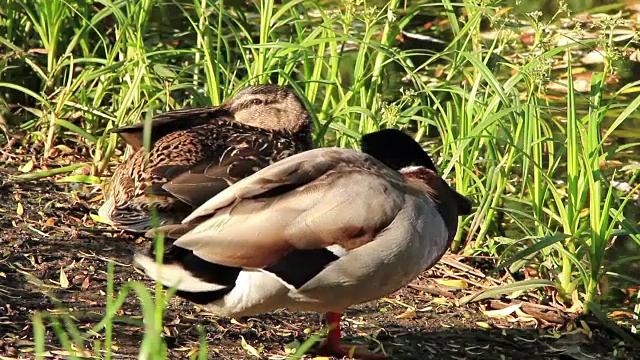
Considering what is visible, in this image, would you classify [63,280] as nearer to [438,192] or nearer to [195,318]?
[195,318]

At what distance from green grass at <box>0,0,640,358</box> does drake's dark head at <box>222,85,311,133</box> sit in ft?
0.35

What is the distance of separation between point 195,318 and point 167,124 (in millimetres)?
1085

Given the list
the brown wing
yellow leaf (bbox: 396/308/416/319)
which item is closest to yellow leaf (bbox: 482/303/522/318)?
yellow leaf (bbox: 396/308/416/319)

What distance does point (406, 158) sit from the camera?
4.89m

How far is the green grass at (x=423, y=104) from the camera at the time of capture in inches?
201

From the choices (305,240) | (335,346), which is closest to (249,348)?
(335,346)

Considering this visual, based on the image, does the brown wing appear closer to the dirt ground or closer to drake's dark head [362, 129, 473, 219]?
drake's dark head [362, 129, 473, 219]

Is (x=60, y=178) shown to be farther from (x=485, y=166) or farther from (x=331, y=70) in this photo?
(x=485, y=166)

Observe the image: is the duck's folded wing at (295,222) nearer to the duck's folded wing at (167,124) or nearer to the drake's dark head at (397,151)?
the drake's dark head at (397,151)

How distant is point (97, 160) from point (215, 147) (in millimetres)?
1206

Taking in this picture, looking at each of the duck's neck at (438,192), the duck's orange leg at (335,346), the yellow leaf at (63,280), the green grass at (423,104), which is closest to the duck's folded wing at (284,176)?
the duck's neck at (438,192)

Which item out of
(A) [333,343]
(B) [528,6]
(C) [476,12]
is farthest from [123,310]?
(B) [528,6]

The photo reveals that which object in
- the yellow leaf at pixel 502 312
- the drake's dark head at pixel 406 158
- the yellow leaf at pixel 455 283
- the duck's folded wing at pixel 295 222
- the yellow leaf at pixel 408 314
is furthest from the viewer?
the yellow leaf at pixel 455 283

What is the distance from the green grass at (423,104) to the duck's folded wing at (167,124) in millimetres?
455
